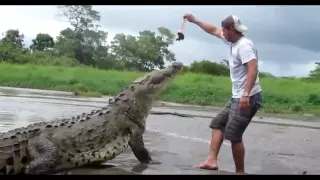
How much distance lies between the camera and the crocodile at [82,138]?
5.38 m

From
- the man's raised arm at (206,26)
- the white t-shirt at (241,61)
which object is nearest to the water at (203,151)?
the white t-shirt at (241,61)

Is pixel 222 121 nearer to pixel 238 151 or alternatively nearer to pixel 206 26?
pixel 238 151

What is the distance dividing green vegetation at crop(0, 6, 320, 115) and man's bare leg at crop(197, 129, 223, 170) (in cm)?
901

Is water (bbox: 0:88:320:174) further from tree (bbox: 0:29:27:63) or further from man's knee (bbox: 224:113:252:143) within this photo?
tree (bbox: 0:29:27:63)

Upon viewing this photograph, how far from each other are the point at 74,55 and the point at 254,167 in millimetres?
54981

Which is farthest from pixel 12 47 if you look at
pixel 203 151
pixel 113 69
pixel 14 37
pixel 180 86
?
pixel 203 151

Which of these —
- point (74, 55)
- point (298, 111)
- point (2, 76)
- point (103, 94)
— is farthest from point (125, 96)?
point (74, 55)

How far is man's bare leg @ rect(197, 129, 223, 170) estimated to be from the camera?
6008mm

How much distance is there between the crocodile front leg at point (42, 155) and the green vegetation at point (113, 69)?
9894 mm

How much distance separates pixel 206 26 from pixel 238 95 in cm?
124

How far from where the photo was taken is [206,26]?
6836 millimetres

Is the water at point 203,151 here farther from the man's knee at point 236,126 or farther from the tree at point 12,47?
the tree at point 12,47

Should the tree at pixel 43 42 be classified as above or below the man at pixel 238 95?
above

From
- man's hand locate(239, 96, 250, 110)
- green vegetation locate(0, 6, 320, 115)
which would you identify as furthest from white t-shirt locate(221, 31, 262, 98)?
green vegetation locate(0, 6, 320, 115)
